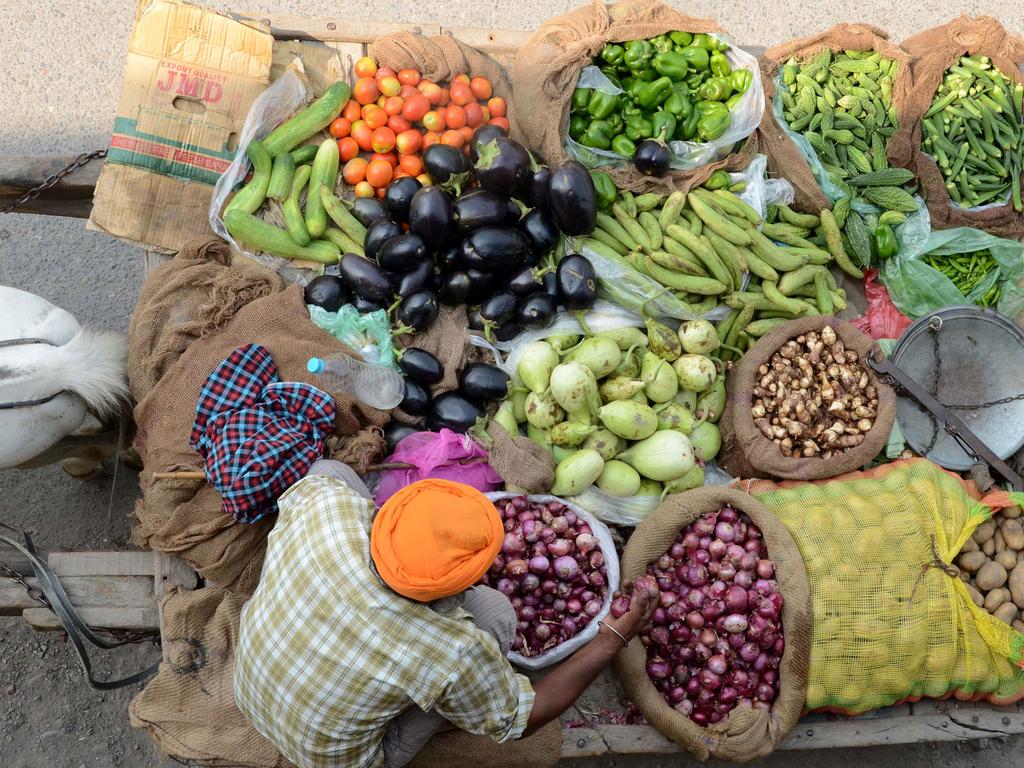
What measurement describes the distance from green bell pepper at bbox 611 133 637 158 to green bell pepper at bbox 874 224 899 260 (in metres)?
1.15

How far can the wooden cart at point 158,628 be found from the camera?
2609 millimetres

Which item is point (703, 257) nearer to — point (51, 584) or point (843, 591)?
point (843, 591)

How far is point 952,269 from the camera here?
3309 mm

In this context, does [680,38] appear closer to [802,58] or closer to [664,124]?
[664,124]

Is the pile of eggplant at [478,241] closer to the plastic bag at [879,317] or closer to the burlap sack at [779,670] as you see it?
the burlap sack at [779,670]

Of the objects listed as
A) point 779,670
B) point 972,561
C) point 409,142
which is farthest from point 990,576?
point 409,142

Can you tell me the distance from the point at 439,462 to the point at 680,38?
219 centimetres

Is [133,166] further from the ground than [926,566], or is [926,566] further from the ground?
[133,166]

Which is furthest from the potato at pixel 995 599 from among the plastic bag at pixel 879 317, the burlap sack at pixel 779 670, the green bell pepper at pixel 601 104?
the green bell pepper at pixel 601 104

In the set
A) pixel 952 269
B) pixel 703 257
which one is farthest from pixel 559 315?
pixel 952 269

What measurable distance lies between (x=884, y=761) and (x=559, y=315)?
2.54m

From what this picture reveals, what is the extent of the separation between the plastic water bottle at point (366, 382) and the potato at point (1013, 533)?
242 centimetres

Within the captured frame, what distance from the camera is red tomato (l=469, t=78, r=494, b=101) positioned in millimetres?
3225

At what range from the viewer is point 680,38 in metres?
3.32
